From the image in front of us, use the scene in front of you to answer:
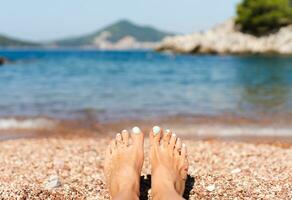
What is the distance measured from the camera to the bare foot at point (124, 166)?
455 centimetres

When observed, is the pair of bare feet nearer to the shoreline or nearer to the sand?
the sand

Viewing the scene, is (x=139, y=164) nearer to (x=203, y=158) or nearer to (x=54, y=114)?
(x=203, y=158)

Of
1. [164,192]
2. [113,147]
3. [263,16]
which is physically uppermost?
[263,16]

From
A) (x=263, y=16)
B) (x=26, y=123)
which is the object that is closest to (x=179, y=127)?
(x=26, y=123)

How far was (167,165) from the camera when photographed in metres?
5.02

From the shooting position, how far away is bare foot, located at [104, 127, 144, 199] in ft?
14.9

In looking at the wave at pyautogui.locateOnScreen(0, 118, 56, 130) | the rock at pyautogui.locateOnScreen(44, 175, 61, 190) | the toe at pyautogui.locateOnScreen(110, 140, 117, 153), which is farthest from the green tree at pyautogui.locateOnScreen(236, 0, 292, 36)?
the rock at pyautogui.locateOnScreen(44, 175, 61, 190)

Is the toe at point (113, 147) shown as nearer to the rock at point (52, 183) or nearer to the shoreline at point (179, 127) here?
the rock at point (52, 183)

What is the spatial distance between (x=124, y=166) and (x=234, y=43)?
66.1m

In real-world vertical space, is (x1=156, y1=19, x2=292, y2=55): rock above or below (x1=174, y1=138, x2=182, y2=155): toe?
above

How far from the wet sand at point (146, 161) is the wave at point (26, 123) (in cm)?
30

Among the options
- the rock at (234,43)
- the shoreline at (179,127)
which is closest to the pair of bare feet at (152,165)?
the shoreline at (179,127)

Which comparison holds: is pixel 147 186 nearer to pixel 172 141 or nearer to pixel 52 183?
pixel 172 141

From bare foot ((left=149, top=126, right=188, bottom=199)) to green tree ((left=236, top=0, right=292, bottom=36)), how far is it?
69.5 metres
